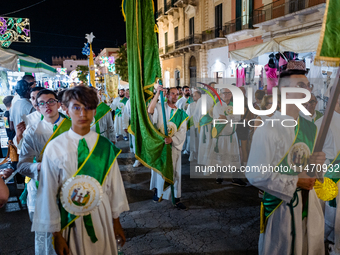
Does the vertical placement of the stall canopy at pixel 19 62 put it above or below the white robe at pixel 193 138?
above

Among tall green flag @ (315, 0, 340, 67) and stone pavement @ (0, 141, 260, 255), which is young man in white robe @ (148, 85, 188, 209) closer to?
stone pavement @ (0, 141, 260, 255)

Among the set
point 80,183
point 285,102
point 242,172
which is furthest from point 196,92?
point 80,183


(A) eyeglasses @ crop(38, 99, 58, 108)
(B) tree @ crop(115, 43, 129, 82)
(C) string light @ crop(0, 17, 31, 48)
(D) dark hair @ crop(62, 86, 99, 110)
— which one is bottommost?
(A) eyeglasses @ crop(38, 99, 58, 108)

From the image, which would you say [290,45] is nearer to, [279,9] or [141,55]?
[141,55]

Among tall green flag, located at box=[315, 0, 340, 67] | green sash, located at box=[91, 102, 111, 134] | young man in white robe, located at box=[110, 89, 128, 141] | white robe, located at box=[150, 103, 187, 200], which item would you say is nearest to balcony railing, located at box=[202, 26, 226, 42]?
young man in white robe, located at box=[110, 89, 128, 141]

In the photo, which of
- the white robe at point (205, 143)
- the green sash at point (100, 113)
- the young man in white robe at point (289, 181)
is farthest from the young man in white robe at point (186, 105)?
the young man in white robe at point (289, 181)

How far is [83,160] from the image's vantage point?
2.23 m

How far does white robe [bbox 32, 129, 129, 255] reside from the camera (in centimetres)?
216

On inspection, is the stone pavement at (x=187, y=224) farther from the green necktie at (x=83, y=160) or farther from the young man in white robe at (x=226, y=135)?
the green necktie at (x=83, y=160)

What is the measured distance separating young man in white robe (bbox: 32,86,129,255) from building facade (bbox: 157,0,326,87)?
503cm

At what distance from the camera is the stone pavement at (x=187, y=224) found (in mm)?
3709

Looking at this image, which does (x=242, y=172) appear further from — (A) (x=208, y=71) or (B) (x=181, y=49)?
(B) (x=181, y=49)

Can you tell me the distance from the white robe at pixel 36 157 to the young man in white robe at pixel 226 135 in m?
4.48

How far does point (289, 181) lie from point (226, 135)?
4.27 metres
